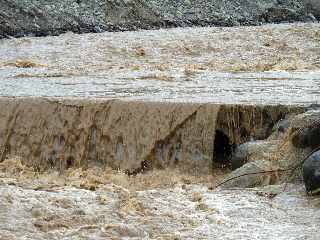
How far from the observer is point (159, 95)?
34.6 ft

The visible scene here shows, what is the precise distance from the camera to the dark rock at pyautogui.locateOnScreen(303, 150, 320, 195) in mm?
7203

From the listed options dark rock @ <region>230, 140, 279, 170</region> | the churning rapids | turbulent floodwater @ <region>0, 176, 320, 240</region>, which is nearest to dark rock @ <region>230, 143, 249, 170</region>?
dark rock @ <region>230, 140, 279, 170</region>

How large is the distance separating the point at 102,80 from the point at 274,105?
4108 mm

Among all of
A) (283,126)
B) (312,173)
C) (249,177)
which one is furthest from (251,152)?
(312,173)

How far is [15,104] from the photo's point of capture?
1008 centimetres

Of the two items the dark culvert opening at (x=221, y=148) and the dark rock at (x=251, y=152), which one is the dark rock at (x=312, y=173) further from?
the dark culvert opening at (x=221, y=148)

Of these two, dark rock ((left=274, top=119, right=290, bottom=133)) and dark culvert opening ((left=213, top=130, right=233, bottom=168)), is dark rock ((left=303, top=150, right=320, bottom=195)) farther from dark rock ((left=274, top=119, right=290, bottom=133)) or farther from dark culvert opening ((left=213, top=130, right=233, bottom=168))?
dark culvert opening ((left=213, top=130, right=233, bottom=168))

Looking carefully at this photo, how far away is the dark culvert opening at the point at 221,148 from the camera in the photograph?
948 cm

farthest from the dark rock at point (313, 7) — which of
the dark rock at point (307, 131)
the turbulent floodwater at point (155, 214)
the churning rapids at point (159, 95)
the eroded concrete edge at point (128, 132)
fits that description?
the turbulent floodwater at point (155, 214)

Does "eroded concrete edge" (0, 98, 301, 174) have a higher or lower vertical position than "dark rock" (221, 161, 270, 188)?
higher

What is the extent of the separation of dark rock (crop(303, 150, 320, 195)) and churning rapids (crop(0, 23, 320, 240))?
0.48 ft

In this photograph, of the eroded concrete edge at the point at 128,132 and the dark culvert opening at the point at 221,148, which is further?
→ the dark culvert opening at the point at 221,148

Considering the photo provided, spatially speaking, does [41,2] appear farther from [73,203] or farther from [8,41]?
[73,203]

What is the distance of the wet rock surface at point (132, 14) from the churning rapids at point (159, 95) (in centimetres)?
92
